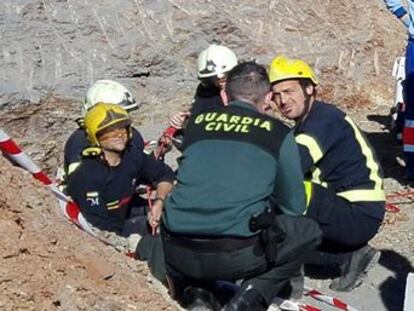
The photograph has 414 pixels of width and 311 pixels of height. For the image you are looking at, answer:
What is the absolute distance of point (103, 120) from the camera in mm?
7348

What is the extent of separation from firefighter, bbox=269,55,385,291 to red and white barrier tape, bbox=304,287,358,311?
223 millimetres

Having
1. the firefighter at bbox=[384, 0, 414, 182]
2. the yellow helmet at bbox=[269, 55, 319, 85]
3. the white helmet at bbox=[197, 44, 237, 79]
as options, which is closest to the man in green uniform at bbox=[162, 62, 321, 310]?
the yellow helmet at bbox=[269, 55, 319, 85]

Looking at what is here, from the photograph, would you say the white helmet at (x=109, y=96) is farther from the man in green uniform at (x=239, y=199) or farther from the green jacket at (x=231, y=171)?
the green jacket at (x=231, y=171)

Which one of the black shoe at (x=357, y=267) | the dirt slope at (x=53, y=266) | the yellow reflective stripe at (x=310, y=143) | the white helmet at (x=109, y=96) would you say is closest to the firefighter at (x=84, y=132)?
the white helmet at (x=109, y=96)

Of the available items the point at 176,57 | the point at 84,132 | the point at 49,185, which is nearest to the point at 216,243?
the point at 49,185

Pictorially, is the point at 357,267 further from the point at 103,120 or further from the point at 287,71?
the point at 103,120

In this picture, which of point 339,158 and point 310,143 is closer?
point 310,143

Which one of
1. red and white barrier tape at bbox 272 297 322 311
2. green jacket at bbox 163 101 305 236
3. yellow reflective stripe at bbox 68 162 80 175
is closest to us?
green jacket at bbox 163 101 305 236

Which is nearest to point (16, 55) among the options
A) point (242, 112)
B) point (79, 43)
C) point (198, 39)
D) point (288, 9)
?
point (79, 43)

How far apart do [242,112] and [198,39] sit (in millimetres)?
5996

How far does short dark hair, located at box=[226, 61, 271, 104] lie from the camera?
251 inches

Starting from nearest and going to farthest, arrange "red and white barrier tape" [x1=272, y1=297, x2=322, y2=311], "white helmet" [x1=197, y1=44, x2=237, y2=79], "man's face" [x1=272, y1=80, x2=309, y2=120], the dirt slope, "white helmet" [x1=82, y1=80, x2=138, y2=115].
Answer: the dirt slope → "red and white barrier tape" [x1=272, y1=297, x2=322, y2=311] → "man's face" [x1=272, y1=80, x2=309, y2=120] → "white helmet" [x1=82, y1=80, x2=138, y2=115] → "white helmet" [x1=197, y1=44, x2=237, y2=79]

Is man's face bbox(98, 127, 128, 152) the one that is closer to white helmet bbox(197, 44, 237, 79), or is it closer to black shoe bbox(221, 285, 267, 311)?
black shoe bbox(221, 285, 267, 311)

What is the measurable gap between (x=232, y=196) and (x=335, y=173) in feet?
5.10
